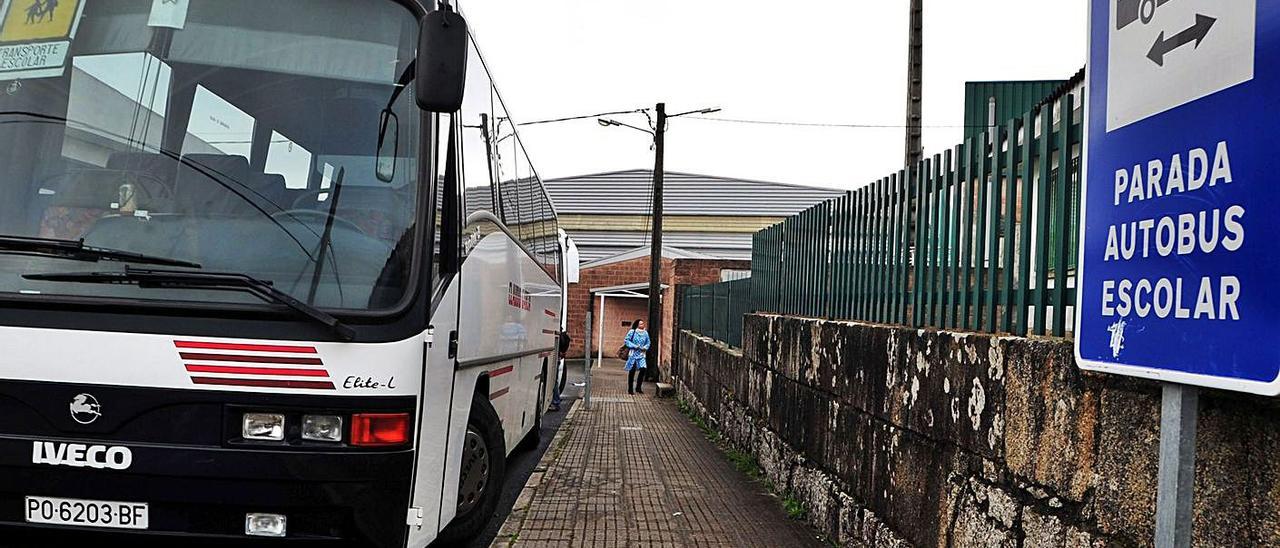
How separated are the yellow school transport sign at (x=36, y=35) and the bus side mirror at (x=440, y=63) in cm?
149

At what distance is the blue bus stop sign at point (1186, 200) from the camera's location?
2.24 metres

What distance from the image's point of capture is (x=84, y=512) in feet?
13.4

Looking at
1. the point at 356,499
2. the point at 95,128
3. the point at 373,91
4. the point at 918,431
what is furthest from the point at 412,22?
the point at 918,431

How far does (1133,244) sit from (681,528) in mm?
4948

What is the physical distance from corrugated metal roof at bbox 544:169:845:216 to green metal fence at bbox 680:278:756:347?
26039 mm

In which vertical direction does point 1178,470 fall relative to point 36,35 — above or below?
below

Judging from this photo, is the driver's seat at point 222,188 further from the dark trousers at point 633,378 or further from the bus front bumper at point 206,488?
the dark trousers at point 633,378

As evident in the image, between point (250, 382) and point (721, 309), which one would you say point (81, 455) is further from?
point (721, 309)

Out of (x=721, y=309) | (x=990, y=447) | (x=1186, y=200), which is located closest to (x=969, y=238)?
(x=990, y=447)

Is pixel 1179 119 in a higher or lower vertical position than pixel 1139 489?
higher

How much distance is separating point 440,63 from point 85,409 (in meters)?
1.86

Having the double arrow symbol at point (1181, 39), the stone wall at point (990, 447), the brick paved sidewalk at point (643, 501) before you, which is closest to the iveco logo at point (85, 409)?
the brick paved sidewalk at point (643, 501)

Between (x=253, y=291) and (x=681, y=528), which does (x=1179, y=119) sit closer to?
(x=253, y=291)

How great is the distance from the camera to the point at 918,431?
524cm
